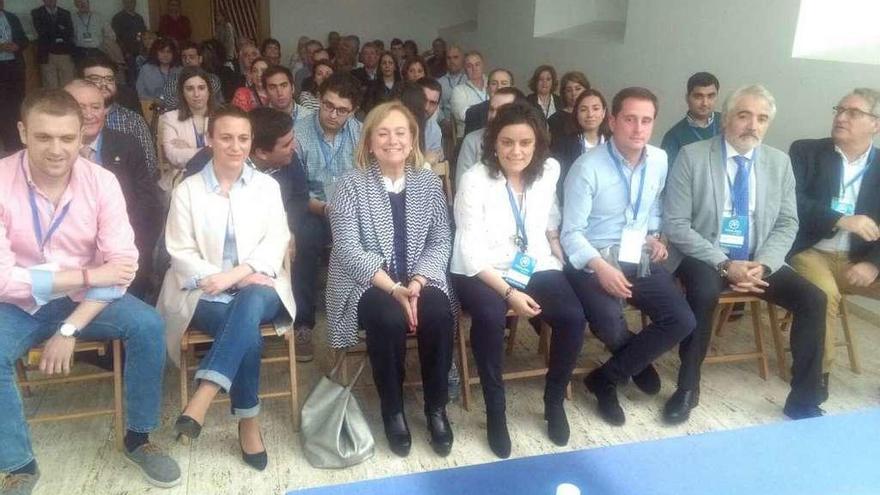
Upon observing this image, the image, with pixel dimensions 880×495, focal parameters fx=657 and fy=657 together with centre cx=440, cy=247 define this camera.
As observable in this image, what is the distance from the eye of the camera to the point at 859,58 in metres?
3.81

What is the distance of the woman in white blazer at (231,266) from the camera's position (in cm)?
233

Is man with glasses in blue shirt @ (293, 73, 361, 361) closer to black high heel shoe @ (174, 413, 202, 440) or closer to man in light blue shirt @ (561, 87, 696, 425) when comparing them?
black high heel shoe @ (174, 413, 202, 440)

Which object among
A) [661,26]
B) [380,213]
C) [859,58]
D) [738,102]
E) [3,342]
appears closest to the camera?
[3,342]

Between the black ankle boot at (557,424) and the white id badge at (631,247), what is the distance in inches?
26.8

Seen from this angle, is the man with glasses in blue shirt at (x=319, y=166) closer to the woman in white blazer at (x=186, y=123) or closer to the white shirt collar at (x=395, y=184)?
the white shirt collar at (x=395, y=184)

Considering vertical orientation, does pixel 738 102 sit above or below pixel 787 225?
above

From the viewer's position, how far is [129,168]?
2.90 meters

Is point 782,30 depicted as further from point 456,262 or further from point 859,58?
point 456,262

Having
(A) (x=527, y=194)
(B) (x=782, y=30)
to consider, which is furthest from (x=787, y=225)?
(B) (x=782, y=30)

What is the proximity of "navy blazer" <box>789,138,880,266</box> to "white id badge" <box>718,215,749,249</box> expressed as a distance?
39cm

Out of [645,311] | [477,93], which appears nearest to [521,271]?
[645,311]

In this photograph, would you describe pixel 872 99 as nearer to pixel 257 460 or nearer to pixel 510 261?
pixel 510 261

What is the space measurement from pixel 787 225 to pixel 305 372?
228 cm

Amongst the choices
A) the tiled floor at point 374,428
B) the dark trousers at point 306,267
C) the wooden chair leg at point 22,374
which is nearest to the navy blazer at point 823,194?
the tiled floor at point 374,428
